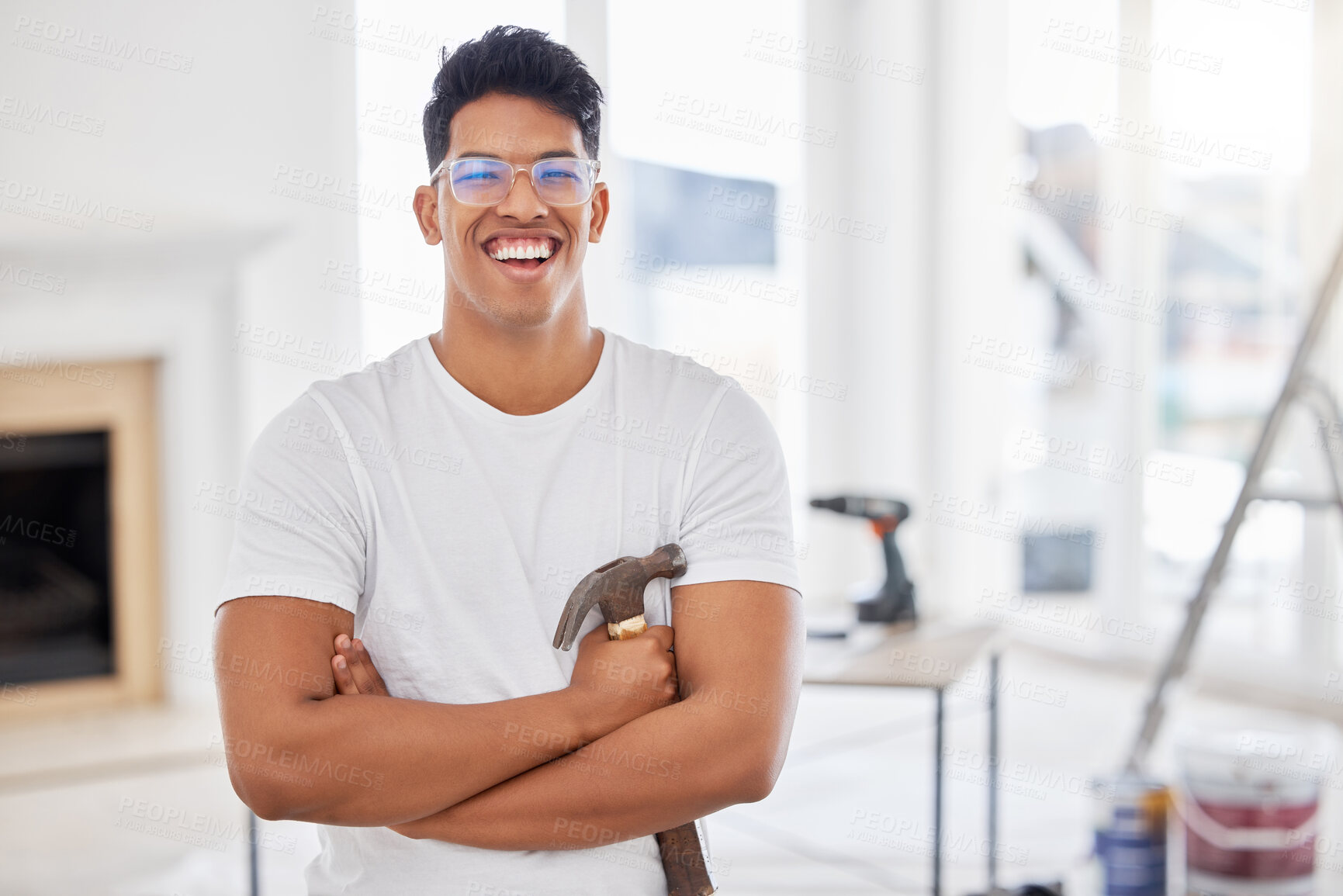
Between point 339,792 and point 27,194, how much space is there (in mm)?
3433

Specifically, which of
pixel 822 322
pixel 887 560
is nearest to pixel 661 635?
pixel 887 560

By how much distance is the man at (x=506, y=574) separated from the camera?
1.13 m

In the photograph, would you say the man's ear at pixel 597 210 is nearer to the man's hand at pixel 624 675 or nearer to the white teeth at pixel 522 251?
the white teeth at pixel 522 251

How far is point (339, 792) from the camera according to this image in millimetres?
1092

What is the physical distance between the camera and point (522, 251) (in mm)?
1276

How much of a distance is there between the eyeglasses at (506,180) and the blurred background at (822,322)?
2.01 m

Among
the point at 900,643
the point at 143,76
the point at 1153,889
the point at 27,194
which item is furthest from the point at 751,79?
the point at 1153,889

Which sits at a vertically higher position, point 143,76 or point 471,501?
point 143,76

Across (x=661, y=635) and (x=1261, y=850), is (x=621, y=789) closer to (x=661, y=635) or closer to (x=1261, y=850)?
(x=661, y=635)

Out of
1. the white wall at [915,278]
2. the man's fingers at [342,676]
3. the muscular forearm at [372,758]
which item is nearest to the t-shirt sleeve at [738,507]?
the muscular forearm at [372,758]

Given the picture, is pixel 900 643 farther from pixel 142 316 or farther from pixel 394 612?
pixel 142 316

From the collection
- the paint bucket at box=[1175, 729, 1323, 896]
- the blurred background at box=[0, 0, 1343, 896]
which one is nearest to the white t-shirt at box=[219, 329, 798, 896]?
the paint bucket at box=[1175, 729, 1323, 896]

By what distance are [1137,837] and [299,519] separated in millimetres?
1826

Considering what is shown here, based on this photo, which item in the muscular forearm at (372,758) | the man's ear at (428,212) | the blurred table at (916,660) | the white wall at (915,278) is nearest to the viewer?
the muscular forearm at (372,758)
